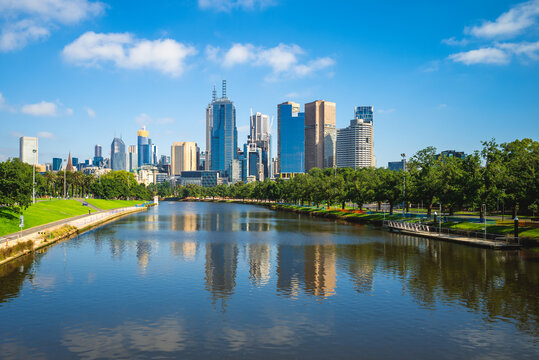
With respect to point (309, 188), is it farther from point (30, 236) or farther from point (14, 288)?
point (14, 288)

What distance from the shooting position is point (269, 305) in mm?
31656

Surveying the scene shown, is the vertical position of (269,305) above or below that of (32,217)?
below

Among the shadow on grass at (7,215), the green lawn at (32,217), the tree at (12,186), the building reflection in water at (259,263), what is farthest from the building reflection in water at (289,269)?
the shadow on grass at (7,215)

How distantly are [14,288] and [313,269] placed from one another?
28.4m

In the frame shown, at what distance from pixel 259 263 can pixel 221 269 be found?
5.58m

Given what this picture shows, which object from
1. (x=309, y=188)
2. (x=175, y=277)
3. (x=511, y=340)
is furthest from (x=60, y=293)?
(x=309, y=188)

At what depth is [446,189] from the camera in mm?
80312

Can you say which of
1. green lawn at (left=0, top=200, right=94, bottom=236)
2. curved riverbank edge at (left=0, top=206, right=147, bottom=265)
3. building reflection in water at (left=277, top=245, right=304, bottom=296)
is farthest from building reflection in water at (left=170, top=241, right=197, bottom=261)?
green lawn at (left=0, top=200, right=94, bottom=236)

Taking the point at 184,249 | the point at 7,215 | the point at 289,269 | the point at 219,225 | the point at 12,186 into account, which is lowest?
the point at 219,225

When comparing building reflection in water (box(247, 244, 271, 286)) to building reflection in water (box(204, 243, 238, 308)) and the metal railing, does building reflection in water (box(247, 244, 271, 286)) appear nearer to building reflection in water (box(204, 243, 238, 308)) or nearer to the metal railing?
building reflection in water (box(204, 243, 238, 308))

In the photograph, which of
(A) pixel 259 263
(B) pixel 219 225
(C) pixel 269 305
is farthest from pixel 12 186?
(C) pixel 269 305

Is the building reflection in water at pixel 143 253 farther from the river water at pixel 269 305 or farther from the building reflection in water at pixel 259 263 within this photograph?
the building reflection in water at pixel 259 263

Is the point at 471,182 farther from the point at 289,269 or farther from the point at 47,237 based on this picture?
the point at 47,237

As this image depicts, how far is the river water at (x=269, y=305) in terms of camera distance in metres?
23.9
